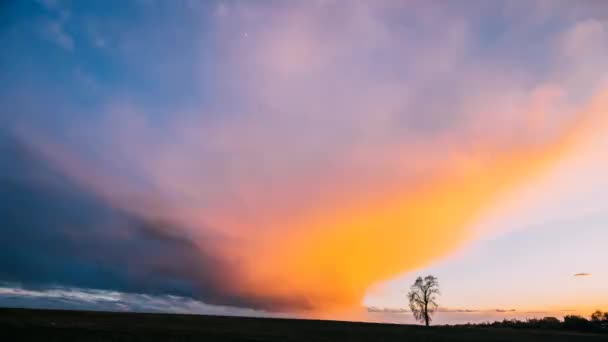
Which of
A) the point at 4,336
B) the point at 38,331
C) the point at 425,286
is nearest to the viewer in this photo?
the point at 4,336

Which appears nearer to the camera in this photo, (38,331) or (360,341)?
(38,331)

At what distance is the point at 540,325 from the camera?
122375 mm

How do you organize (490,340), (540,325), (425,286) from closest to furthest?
(490,340) < (425,286) < (540,325)

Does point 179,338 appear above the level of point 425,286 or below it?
below

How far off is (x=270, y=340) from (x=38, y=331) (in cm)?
2544

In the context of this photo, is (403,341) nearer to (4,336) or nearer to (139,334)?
(139,334)

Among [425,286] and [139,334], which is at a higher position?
[425,286]

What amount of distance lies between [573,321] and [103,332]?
430ft

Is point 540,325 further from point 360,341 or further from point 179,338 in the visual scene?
point 179,338

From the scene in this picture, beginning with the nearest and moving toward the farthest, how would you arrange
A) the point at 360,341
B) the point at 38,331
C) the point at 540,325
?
the point at 38,331
the point at 360,341
the point at 540,325

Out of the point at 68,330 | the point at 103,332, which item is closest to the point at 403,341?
the point at 103,332

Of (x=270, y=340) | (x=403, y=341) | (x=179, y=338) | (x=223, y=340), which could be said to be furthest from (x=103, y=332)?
(x=403, y=341)

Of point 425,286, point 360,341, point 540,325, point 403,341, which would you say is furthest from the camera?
point 540,325

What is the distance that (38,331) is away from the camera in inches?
1607
